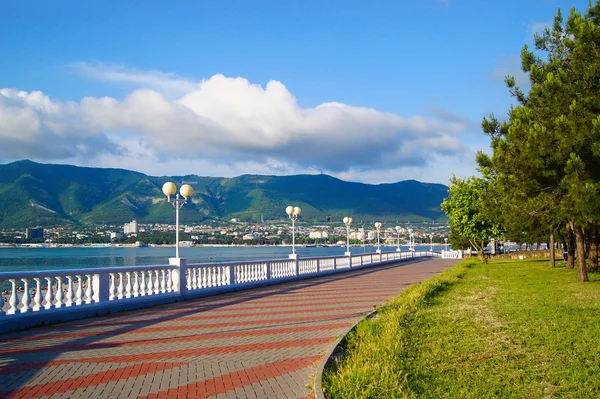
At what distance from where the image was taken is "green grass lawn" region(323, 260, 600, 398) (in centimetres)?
632

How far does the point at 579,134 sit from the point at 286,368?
1434 cm

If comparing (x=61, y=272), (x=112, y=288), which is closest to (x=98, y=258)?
(x=112, y=288)

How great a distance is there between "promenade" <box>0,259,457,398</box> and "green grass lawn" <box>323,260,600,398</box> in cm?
73

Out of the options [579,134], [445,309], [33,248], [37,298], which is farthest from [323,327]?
[33,248]

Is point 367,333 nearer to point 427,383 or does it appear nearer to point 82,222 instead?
point 427,383

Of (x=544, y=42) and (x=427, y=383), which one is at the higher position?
(x=544, y=42)

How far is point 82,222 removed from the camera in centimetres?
14912

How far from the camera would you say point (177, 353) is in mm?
→ 8766

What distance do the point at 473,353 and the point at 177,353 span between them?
4.52 m

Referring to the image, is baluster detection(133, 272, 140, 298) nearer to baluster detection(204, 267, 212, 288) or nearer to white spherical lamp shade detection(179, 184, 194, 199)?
baluster detection(204, 267, 212, 288)

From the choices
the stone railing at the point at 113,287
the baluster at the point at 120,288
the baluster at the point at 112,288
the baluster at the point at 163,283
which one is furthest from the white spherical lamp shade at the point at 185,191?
the baluster at the point at 112,288

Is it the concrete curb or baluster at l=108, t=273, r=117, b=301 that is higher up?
baluster at l=108, t=273, r=117, b=301

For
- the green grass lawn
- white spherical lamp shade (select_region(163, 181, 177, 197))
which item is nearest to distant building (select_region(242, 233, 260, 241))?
white spherical lamp shade (select_region(163, 181, 177, 197))

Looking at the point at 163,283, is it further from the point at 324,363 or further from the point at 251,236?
the point at 251,236
